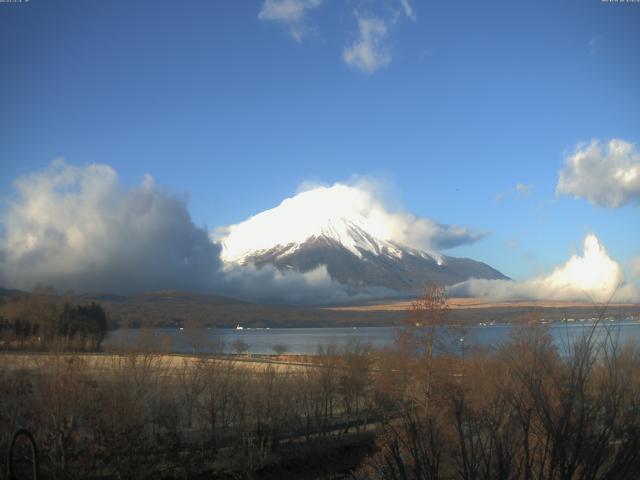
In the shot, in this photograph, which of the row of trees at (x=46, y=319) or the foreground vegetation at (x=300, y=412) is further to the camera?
the row of trees at (x=46, y=319)

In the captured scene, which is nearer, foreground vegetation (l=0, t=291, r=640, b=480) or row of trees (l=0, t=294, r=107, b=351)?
foreground vegetation (l=0, t=291, r=640, b=480)

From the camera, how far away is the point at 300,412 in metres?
35.3

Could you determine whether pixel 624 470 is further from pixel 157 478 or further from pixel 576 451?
pixel 157 478

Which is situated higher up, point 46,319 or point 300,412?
point 46,319

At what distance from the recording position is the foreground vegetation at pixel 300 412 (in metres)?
6.19

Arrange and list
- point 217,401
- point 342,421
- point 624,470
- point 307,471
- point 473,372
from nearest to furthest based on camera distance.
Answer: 1. point 624,470
2. point 473,372
3. point 307,471
4. point 217,401
5. point 342,421

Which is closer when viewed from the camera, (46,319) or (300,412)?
(300,412)

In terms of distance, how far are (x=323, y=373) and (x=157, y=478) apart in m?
17.2

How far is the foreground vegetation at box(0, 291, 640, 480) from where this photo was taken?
20.3ft

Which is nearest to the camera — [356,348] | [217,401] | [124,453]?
[124,453]

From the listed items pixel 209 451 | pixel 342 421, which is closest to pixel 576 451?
pixel 209 451

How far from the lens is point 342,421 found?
3675cm

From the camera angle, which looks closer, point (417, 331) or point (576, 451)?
point (576, 451)

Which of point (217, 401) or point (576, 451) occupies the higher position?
point (576, 451)
